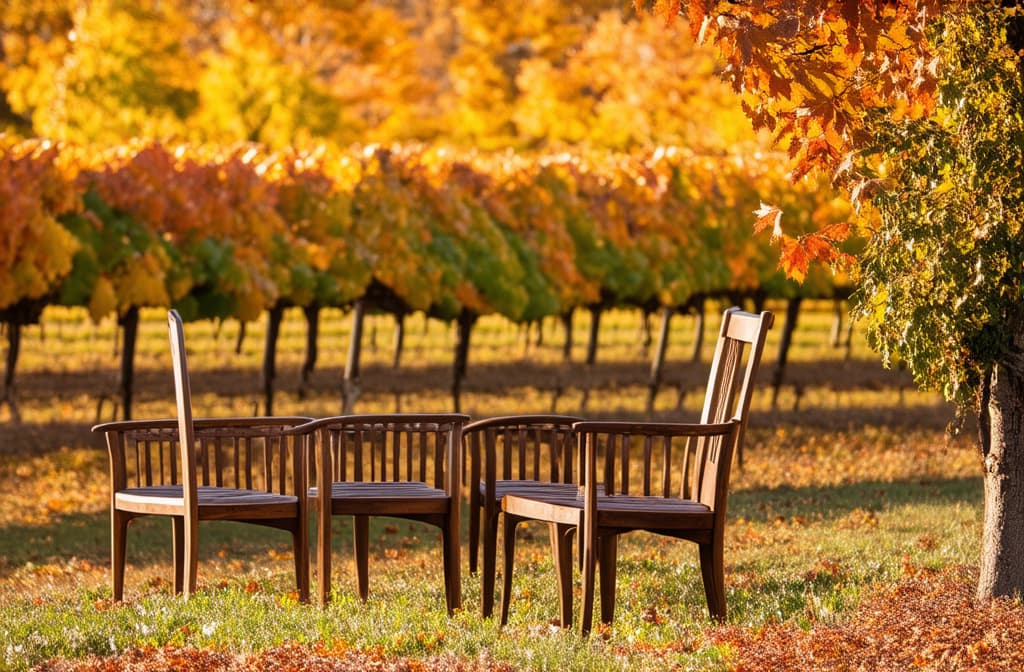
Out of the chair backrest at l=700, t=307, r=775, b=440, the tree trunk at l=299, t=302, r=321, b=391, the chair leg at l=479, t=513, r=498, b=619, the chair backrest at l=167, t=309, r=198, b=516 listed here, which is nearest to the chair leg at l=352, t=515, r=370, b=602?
the chair leg at l=479, t=513, r=498, b=619

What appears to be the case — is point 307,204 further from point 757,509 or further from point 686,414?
point 757,509

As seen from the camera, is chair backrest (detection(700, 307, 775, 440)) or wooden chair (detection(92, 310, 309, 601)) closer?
chair backrest (detection(700, 307, 775, 440))

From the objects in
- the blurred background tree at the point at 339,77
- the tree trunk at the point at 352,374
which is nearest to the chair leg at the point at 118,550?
the tree trunk at the point at 352,374

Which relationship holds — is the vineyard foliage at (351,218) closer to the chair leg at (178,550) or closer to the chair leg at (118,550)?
the chair leg at (178,550)

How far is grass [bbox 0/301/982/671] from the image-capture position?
6.07m

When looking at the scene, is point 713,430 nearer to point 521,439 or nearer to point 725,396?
point 725,396

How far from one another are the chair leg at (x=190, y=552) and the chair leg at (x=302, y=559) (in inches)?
16.2

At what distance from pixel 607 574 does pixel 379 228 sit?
40.0 feet

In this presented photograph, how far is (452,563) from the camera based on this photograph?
6.73 m

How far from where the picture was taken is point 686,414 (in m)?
20.2

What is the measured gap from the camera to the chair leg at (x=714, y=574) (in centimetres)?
628

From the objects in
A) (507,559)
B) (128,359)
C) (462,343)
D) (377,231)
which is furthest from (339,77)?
(507,559)

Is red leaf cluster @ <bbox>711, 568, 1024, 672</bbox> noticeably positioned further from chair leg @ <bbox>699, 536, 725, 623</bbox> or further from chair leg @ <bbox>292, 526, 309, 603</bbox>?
chair leg @ <bbox>292, 526, 309, 603</bbox>

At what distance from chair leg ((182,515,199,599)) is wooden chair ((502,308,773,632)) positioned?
4.17ft
